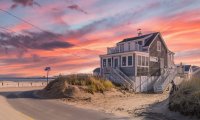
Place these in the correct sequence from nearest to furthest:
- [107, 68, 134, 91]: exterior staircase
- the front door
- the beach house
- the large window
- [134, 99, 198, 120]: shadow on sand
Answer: [134, 99, 198, 120]: shadow on sand < [107, 68, 134, 91]: exterior staircase < the beach house < the large window < the front door

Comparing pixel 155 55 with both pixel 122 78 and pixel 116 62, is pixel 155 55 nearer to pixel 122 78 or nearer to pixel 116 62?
pixel 116 62

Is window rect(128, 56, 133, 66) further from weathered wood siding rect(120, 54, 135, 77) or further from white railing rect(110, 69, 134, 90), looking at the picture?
white railing rect(110, 69, 134, 90)

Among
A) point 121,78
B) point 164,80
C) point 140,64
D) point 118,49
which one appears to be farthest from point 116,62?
point 164,80

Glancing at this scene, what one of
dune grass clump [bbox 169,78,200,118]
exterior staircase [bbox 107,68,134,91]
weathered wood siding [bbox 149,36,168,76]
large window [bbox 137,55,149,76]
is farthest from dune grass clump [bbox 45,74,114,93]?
dune grass clump [bbox 169,78,200,118]

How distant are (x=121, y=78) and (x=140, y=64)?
5.04m

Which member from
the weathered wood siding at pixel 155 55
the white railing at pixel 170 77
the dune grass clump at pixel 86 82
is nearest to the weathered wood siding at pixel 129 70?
the weathered wood siding at pixel 155 55

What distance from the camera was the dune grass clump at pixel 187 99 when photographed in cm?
1983

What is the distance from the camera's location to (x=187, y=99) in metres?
20.8

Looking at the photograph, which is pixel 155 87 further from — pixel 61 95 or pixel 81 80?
pixel 61 95

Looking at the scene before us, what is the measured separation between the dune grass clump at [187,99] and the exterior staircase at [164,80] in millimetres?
25780

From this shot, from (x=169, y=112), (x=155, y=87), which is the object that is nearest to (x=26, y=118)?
(x=169, y=112)

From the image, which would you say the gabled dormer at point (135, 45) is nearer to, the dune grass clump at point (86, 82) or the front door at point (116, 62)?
the front door at point (116, 62)

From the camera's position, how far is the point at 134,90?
47375 mm

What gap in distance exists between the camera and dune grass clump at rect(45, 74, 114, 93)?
3956 centimetres
